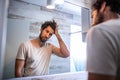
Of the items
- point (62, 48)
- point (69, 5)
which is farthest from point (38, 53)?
point (69, 5)

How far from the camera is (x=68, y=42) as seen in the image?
64.6 inches

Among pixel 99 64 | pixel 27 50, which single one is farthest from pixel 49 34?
pixel 99 64

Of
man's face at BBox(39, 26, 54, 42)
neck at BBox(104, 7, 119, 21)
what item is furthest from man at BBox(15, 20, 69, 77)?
neck at BBox(104, 7, 119, 21)

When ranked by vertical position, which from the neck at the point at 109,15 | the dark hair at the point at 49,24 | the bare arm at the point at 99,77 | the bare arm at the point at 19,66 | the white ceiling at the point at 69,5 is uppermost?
the white ceiling at the point at 69,5

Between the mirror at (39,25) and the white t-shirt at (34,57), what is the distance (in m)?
0.05

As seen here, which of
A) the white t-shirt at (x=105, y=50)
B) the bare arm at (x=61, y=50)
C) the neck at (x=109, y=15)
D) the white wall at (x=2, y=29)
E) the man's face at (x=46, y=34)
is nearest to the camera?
the white t-shirt at (x=105, y=50)

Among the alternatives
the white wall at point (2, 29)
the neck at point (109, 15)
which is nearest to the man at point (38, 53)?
the white wall at point (2, 29)

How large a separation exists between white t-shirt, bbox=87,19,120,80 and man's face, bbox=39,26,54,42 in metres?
0.80

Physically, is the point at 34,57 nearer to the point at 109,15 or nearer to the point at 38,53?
the point at 38,53

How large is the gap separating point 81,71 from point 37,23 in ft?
2.50

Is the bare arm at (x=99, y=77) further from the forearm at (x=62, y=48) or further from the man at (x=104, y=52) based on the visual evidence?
the forearm at (x=62, y=48)

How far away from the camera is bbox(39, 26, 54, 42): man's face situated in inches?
55.6

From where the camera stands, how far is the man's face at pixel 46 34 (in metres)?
1.41

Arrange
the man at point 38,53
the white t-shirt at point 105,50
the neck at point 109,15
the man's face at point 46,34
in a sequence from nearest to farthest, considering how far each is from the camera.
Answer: the white t-shirt at point 105,50 < the neck at point 109,15 < the man at point 38,53 < the man's face at point 46,34
